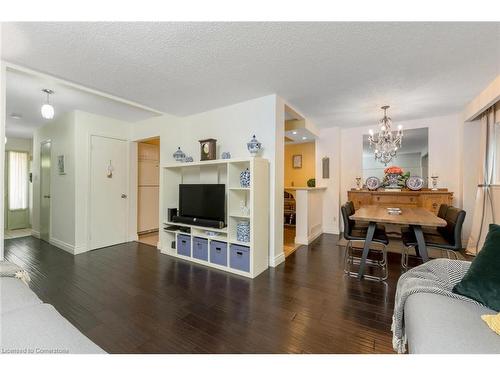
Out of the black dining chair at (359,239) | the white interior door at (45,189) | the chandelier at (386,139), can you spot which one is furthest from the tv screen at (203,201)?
the white interior door at (45,189)

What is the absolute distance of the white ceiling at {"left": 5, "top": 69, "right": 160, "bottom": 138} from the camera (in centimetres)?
265

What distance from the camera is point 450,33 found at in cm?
172

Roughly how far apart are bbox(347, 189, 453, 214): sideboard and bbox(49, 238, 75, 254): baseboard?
16.7ft

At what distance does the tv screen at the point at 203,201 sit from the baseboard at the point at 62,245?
1.86m

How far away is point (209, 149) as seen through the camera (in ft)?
10.6

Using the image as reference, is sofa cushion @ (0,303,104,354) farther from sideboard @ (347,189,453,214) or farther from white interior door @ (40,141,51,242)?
sideboard @ (347,189,453,214)

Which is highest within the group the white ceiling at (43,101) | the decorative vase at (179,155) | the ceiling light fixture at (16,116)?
the white ceiling at (43,101)

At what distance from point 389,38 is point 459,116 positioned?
129 inches

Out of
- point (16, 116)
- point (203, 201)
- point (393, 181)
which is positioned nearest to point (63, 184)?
point (16, 116)

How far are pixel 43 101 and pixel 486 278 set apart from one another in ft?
16.5

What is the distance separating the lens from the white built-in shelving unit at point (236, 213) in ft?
8.80

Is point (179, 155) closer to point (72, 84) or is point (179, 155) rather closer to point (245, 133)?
point (245, 133)

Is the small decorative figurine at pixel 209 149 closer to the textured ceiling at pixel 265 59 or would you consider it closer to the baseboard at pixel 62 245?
the textured ceiling at pixel 265 59
